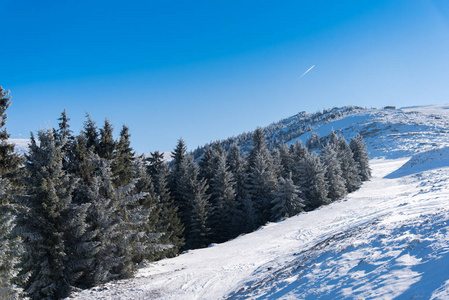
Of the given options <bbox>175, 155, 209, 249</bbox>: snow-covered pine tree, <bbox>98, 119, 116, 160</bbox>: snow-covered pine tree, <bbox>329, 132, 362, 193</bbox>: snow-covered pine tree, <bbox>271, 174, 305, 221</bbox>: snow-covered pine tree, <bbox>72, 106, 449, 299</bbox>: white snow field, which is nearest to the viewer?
<bbox>72, 106, 449, 299</bbox>: white snow field

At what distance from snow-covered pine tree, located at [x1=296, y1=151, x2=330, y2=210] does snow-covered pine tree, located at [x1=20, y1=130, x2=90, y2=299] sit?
27863 millimetres

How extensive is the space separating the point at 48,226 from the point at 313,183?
30207 mm

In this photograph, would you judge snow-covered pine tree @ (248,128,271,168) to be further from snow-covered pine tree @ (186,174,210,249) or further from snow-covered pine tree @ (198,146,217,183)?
snow-covered pine tree @ (186,174,210,249)

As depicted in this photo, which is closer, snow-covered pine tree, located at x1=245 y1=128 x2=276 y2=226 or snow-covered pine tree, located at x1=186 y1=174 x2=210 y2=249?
snow-covered pine tree, located at x1=186 y1=174 x2=210 y2=249

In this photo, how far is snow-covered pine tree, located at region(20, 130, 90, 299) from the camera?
12508 millimetres

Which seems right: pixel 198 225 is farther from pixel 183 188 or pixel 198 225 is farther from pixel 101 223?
pixel 101 223

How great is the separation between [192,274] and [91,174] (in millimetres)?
9437

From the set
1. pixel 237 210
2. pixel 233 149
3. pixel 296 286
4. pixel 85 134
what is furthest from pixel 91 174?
pixel 233 149

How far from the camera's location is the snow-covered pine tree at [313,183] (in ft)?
111

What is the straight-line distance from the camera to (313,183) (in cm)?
3456

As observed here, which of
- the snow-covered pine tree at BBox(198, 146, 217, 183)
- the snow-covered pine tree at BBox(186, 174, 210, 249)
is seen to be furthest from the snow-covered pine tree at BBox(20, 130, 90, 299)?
the snow-covered pine tree at BBox(198, 146, 217, 183)

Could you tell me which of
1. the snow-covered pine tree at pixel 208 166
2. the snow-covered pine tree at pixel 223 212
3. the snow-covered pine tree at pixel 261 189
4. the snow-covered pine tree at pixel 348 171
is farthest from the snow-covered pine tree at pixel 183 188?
the snow-covered pine tree at pixel 348 171

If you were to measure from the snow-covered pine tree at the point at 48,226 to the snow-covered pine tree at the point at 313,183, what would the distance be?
2786cm

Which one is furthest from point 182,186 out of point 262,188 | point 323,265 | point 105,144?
point 323,265
